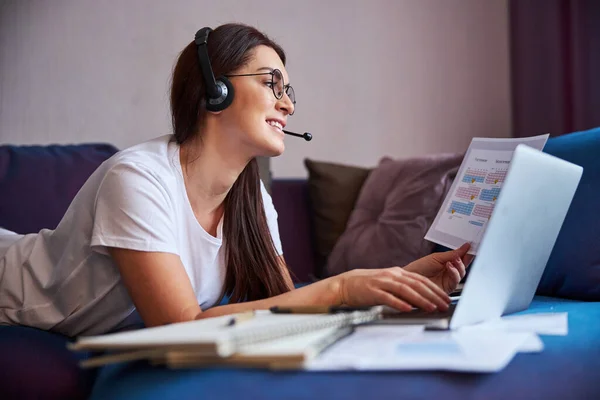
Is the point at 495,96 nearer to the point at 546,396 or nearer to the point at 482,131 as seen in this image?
the point at 482,131

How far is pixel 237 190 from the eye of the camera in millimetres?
1495

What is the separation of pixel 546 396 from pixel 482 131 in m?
2.23

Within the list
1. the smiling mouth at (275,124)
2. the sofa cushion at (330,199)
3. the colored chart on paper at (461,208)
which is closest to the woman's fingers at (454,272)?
the colored chart on paper at (461,208)

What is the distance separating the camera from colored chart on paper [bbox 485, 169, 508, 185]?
1110 mm

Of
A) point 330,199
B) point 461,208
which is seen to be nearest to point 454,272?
point 461,208

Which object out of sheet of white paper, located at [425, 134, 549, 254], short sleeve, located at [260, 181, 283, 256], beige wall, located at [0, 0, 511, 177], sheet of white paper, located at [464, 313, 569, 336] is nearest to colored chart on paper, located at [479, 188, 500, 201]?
sheet of white paper, located at [425, 134, 549, 254]

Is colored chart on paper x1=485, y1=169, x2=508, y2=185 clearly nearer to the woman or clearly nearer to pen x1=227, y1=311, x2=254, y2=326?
the woman

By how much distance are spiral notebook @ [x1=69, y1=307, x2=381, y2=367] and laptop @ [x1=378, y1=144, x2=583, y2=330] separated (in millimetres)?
185

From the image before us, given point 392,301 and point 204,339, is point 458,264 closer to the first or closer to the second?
point 392,301

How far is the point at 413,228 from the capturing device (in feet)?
6.42

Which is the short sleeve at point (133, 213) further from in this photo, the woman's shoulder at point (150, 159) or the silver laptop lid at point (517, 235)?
the silver laptop lid at point (517, 235)

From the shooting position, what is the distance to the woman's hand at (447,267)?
121 cm

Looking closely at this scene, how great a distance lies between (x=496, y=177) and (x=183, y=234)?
2.01 ft

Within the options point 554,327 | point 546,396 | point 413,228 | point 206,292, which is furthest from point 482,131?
point 546,396
